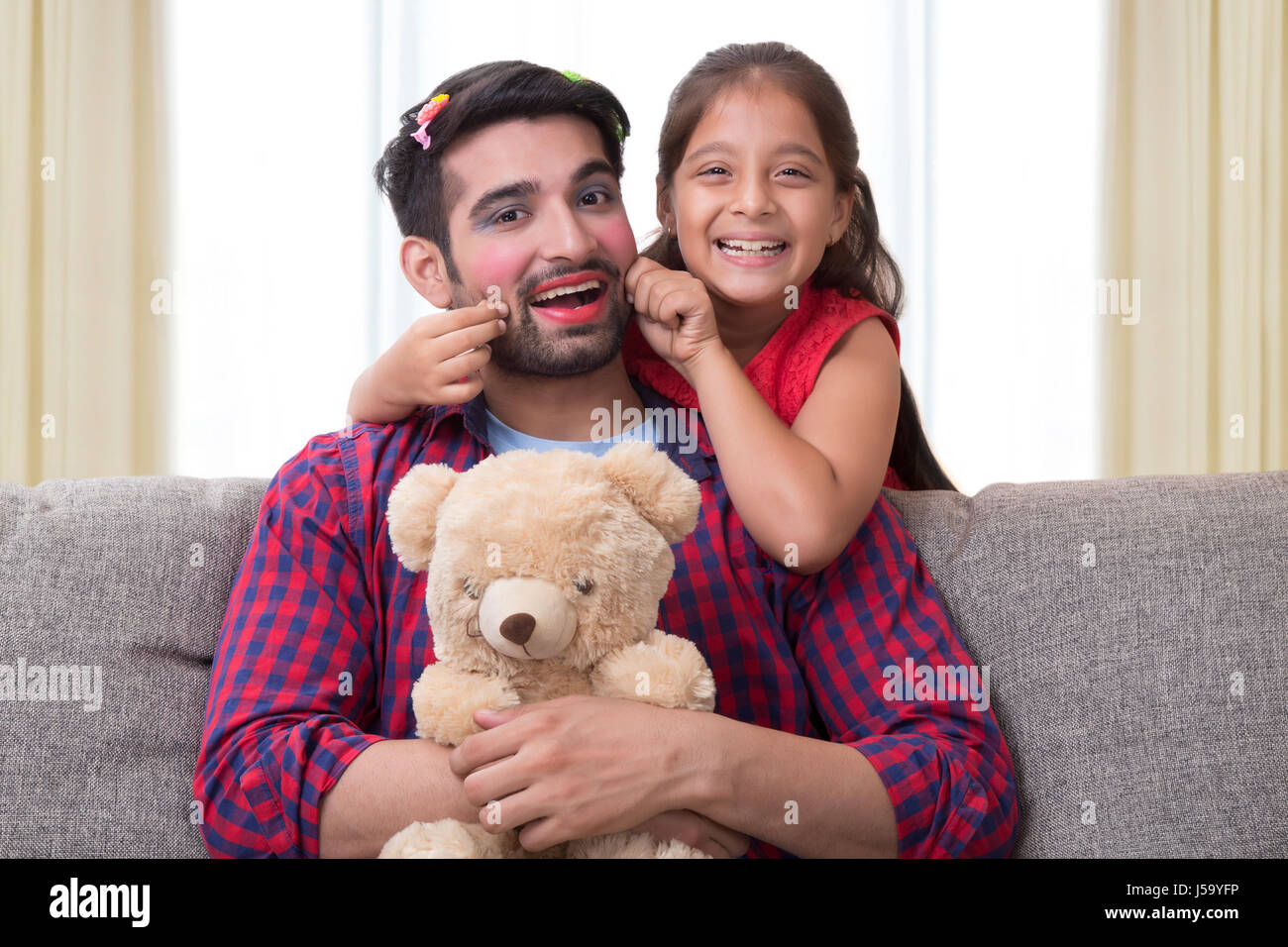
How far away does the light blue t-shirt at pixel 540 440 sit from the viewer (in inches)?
52.2

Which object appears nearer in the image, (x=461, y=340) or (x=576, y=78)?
(x=461, y=340)

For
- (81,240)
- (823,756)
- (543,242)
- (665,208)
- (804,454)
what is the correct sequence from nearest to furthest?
1. (823,756)
2. (804,454)
3. (543,242)
4. (665,208)
5. (81,240)

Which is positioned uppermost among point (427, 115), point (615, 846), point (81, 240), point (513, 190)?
point (81, 240)

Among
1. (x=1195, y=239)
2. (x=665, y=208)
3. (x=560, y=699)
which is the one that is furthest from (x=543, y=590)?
(x=1195, y=239)

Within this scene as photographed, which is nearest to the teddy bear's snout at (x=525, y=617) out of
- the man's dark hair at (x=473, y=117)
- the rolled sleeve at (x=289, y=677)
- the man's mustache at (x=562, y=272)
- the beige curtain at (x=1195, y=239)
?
the rolled sleeve at (x=289, y=677)

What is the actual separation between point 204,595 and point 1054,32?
283 centimetres

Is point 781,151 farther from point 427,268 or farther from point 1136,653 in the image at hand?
point 1136,653

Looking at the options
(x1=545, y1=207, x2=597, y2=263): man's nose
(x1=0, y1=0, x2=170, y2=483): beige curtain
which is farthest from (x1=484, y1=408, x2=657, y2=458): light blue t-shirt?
(x1=0, y1=0, x2=170, y2=483): beige curtain

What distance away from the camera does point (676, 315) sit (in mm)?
1252

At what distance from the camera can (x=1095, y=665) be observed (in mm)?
1210

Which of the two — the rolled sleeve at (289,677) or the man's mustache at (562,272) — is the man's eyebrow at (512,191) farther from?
the rolled sleeve at (289,677)

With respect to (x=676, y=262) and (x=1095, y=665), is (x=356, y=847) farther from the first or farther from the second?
(x=676, y=262)

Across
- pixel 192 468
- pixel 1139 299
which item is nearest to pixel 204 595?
pixel 192 468

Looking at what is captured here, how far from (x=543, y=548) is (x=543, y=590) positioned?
4cm
